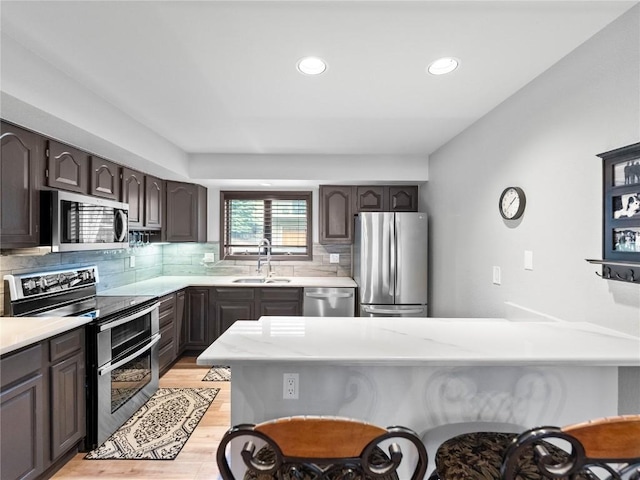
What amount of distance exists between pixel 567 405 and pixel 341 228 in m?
2.95

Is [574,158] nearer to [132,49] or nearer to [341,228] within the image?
[132,49]

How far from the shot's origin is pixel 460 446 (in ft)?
4.00

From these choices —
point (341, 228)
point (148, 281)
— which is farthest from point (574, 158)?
point (148, 281)

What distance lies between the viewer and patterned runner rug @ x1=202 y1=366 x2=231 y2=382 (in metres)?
3.33

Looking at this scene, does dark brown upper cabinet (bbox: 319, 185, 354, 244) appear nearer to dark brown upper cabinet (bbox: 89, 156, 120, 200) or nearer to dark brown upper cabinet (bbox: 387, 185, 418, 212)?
dark brown upper cabinet (bbox: 387, 185, 418, 212)

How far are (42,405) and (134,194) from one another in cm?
199

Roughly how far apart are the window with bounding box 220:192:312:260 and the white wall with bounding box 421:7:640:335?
7.57 ft

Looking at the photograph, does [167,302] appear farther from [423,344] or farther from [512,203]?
[512,203]

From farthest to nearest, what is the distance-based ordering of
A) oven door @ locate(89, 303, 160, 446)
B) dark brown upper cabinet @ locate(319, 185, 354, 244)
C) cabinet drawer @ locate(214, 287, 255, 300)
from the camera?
dark brown upper cabinet @ locate(319, 185, 354, 244) < cabinet drawer @ locate(214, 287, 255, 300) < oven door @ locate(89, 303, 160, 446)

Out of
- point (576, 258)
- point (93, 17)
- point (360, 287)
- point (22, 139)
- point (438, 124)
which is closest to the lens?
point (93, 17)

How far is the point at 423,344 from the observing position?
148cm

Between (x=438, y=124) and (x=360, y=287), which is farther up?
(x=438, y=124)

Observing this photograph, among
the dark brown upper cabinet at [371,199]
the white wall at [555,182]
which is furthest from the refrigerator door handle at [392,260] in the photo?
the white wall at [555,182]

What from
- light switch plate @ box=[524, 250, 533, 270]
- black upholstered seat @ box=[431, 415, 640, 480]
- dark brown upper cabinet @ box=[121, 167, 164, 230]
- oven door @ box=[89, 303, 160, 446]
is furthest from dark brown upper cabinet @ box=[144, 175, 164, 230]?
black upholstered seat @ box=[431, 415, 640, 480]
